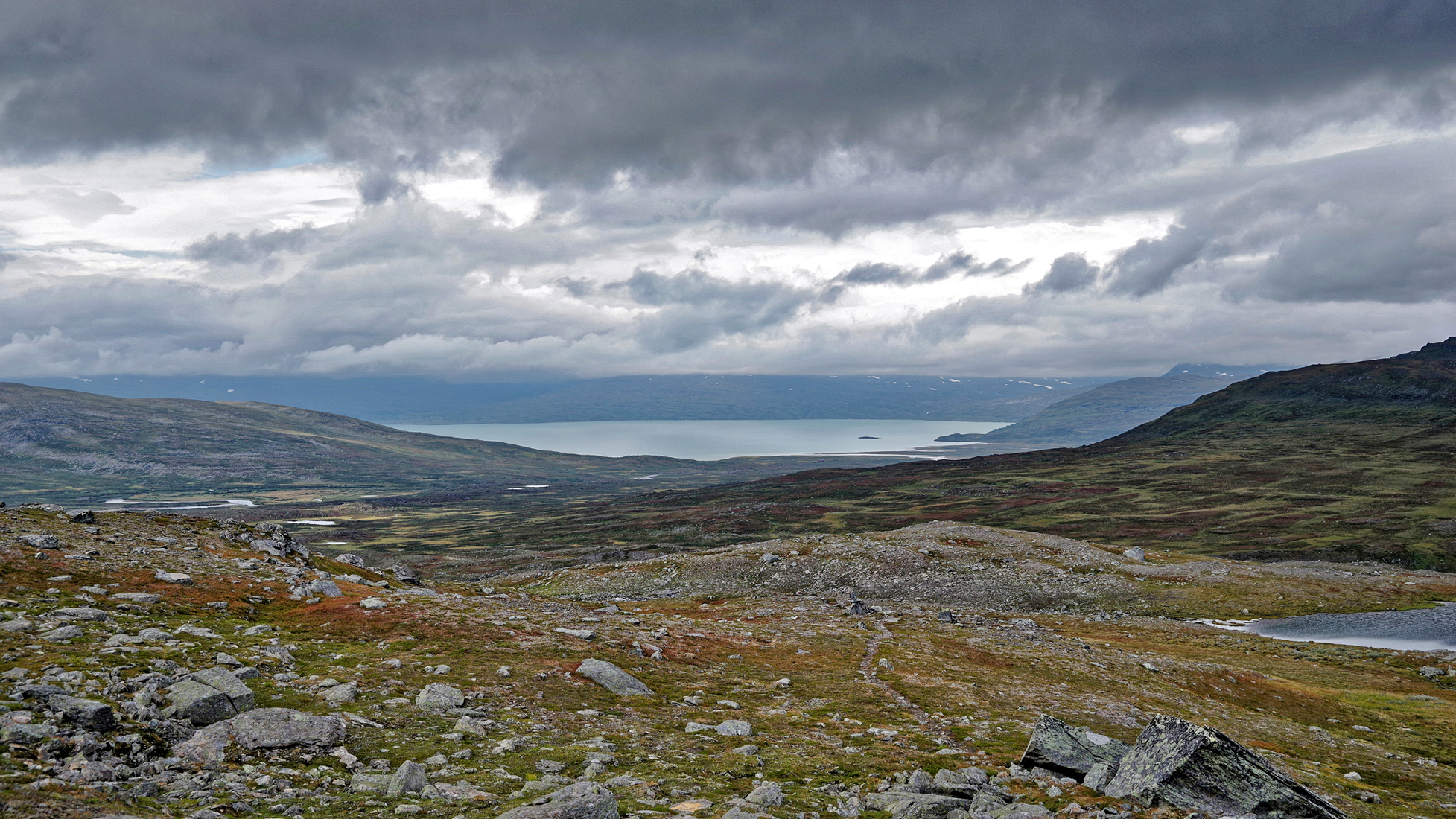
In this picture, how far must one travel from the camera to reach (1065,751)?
21938mm

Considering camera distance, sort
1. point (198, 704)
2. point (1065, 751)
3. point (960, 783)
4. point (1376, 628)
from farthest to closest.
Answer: point (1376, 628) < point (1065, 751) < point (960, 783) < point (198, 704)

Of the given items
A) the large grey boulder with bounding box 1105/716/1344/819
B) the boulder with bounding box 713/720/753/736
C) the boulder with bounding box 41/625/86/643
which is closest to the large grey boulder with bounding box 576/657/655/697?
the boulder with bounding box 713/720/753/736

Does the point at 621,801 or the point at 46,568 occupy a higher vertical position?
the point at 46,568

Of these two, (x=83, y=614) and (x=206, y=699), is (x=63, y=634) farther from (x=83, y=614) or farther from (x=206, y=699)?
(x=206, y=699)

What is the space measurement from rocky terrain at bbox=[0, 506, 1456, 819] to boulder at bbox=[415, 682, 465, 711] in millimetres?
79

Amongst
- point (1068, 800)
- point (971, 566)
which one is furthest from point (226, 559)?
point (971, 566)

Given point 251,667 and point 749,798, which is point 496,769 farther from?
point 251,667

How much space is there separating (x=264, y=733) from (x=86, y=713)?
3519 millimetres

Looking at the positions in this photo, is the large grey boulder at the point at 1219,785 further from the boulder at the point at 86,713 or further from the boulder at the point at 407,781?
the boulder at the point at 86,713

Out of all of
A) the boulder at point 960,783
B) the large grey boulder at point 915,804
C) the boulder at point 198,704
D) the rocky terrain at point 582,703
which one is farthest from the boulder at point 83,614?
the boulder at point 960,783

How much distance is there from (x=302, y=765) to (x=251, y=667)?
7720 mm

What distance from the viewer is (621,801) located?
54.0 feet

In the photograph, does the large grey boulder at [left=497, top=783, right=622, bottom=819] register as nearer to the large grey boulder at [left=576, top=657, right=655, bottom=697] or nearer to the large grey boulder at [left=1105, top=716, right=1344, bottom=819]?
the large grey boulder at [left=576, top=657, right=655, bottom=697]

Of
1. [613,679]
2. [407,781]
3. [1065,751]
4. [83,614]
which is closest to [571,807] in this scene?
[407,781]
